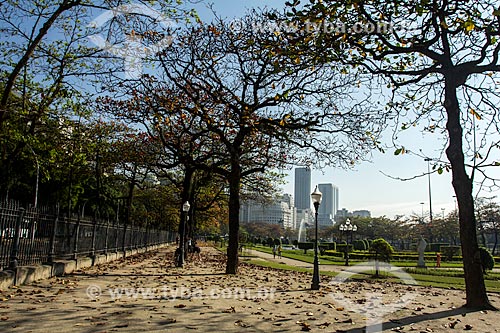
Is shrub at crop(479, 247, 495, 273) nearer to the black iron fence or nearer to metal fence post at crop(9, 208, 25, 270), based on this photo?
the black iron fence

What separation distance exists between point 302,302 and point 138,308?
3850 millimetres

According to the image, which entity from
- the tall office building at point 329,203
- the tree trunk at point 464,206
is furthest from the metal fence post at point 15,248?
the tall office building at point 329,203

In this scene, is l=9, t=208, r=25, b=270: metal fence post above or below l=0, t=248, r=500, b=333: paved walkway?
above

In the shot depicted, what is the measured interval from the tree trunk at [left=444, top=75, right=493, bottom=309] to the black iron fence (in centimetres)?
1075

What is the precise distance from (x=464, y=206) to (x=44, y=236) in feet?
37.7

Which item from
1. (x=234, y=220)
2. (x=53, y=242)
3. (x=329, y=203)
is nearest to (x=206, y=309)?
(x=53, y=242)

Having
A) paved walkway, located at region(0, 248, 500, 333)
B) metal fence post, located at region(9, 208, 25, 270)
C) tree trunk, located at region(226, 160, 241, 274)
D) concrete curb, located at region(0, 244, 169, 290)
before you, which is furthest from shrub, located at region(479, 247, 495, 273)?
metal fence post, located at region(9, 208, 25, 270)

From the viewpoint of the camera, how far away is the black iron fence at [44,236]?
10.4 m

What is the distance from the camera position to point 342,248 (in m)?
48.4

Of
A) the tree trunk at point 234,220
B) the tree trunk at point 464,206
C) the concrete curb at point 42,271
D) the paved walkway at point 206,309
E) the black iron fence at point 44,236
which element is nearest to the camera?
the paved walkway at point 206,309

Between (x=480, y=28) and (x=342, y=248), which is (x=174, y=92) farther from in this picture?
(x=342, y=248)

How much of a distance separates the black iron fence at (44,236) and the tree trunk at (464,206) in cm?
1075

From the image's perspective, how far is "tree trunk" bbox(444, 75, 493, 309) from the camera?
9695 mm

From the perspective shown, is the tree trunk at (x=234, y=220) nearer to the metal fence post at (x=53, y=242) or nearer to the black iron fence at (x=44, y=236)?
the black iron fence at (x=44, y=236)
